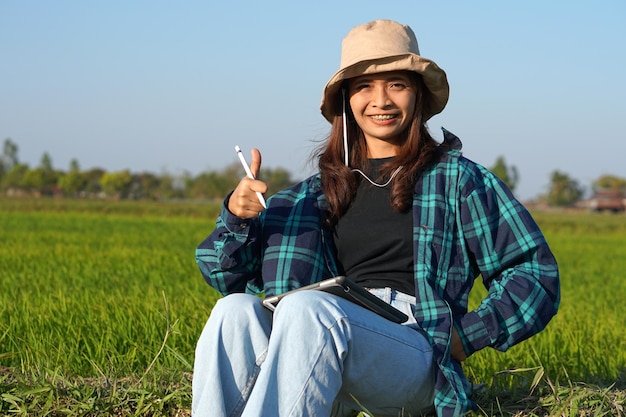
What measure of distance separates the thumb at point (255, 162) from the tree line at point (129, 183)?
73.1 meters

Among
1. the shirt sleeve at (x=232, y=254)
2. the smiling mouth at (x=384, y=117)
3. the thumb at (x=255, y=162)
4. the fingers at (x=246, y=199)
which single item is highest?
the smiling mouth at (x=384, y=117)

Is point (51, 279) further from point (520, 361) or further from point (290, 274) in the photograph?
point (290, 274)

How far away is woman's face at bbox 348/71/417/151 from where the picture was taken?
2553 mm

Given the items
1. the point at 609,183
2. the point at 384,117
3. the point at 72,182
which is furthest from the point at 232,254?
the point at 609,183

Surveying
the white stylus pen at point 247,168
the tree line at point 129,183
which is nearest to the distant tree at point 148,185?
the tree line at point 129,183

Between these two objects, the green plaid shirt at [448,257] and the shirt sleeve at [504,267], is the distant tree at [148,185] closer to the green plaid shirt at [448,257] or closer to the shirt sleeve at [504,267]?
the green plaid shirt at [448,257]

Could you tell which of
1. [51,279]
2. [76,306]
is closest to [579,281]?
[51,279]

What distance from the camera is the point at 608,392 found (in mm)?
2467

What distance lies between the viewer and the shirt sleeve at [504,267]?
2283mm

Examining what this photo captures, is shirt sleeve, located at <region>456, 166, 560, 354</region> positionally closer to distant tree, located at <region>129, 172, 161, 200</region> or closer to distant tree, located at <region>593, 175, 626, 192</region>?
distant tree, located at <region>129, 172, 161, 200</region>

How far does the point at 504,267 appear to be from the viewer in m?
2.39

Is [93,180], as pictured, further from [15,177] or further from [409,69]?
[409,69]

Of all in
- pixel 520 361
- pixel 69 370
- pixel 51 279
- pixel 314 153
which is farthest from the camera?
pixel 51 279

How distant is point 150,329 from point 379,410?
1918 mm
